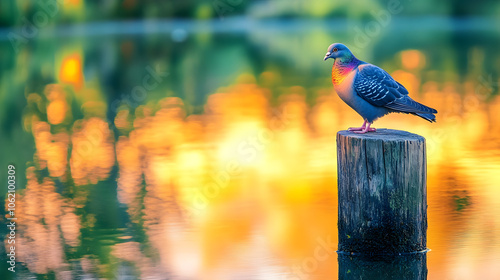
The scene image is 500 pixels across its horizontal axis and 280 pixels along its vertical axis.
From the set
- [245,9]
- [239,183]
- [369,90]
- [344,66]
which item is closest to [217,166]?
[239,183]

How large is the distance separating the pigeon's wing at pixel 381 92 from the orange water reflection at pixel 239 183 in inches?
47.5

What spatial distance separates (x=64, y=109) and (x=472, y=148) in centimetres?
810

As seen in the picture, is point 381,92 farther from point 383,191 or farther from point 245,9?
point 245,9

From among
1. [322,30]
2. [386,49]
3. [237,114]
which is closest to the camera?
[237,114]

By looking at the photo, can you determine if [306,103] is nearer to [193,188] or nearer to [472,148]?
[472,148]

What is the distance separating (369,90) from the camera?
24.2 ft

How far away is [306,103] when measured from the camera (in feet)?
54.5

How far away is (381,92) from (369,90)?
4.3 inches

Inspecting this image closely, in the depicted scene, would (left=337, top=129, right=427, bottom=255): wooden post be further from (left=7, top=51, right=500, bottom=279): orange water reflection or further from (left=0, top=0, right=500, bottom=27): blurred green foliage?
(left=0, top=0, right=500, bottom=27): blurred green foliage

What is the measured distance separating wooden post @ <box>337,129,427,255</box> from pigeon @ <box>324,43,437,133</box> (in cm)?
43

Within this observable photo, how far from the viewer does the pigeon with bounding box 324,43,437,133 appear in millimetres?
7402

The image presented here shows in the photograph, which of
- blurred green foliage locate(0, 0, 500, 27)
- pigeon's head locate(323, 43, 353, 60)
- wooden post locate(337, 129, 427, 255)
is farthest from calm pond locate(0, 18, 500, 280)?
blurred green foliage locate(0, 0, 500, 27)

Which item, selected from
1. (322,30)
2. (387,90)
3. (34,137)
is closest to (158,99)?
(34,137)

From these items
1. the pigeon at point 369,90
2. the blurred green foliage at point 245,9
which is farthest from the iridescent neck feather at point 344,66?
the blurred green foliage at point 245,9
